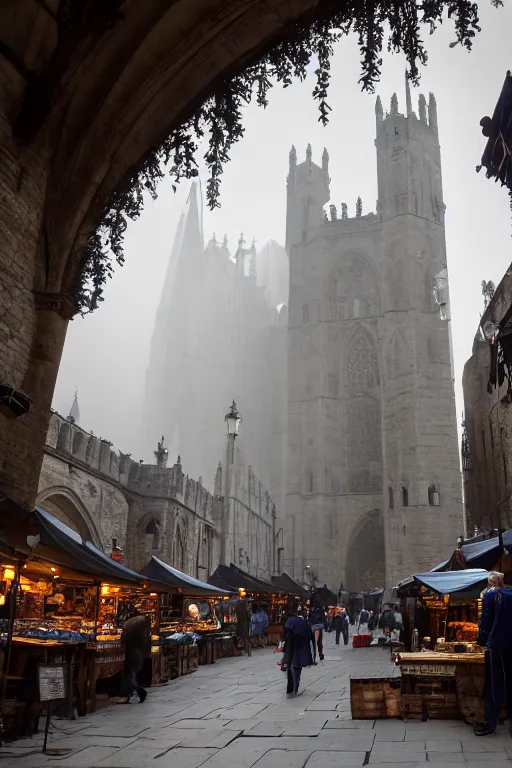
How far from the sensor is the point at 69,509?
17.0m

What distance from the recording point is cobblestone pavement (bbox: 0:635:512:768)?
5242 mm

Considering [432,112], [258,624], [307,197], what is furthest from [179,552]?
[432,112]

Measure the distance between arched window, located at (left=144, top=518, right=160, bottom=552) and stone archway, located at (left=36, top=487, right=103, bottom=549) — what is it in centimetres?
297

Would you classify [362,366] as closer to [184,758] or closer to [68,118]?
[68,118]

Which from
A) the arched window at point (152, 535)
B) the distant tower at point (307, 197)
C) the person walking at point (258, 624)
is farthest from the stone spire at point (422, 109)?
the person walking at point (258, 624)

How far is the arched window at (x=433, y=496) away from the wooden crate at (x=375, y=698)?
105 feet

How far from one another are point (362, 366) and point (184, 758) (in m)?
44.0

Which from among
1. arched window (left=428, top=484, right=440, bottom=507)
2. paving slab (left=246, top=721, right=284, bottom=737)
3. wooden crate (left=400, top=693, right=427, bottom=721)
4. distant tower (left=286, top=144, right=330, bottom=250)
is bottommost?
paving slab (left=246, top=721, right=284, bottom=737)

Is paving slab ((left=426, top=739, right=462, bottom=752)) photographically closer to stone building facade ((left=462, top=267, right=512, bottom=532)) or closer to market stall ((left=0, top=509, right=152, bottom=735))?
market stall ((left=0, top=509, right=152, bottom=735))

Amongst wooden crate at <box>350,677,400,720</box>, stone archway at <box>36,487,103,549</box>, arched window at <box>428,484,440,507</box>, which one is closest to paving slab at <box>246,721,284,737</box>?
wooden crate at <box>350,677,400,720</box>

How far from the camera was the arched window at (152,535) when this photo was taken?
68.4 ft

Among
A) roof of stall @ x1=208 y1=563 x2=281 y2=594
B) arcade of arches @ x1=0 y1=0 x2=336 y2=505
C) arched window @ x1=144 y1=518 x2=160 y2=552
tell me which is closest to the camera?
arcade of arches @ x1=0 y1=0 x2=336 y2=505

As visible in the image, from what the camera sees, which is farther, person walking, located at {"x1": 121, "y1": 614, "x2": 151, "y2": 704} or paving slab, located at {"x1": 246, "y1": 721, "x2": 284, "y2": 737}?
person walking, located at {"x1": 121, "y1": 614, "x2": 151, "y2": 704}

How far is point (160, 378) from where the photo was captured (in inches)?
3007
